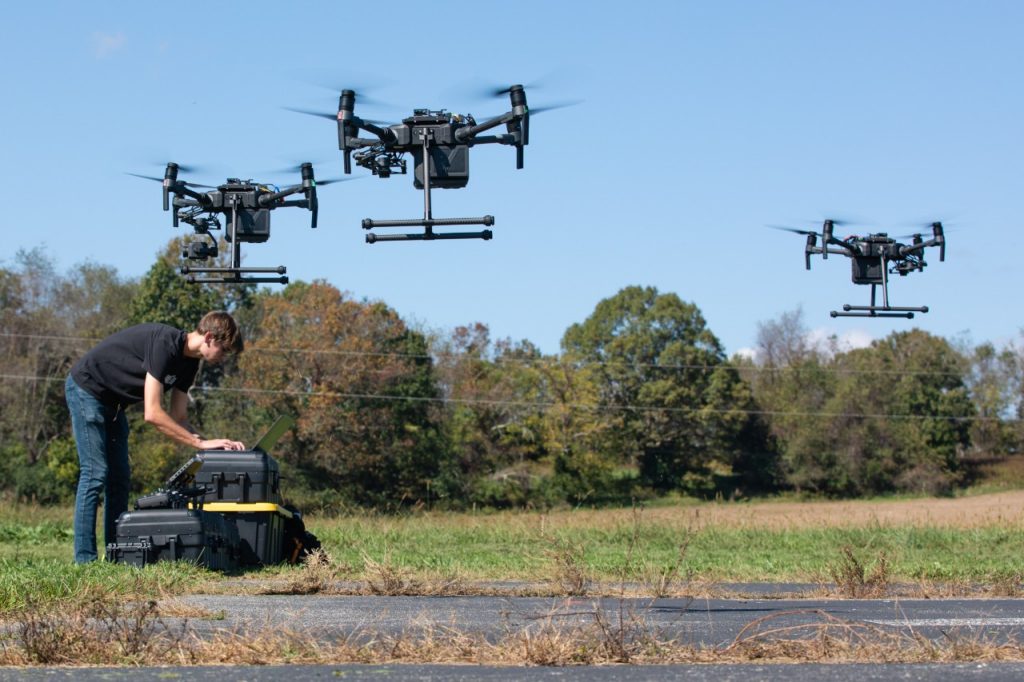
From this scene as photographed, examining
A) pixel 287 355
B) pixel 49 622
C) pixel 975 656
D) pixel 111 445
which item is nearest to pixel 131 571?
pixel 111 445

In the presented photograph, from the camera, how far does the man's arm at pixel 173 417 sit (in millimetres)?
8477

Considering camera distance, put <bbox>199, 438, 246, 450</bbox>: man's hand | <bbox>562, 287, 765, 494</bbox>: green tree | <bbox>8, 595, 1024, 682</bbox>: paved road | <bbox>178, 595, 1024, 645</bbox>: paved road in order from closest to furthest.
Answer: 1. <bbox>8, 595, 1024, 682</bbox>: paved road
2. <bbox>178, 595, 1024, 645</bbox>: paved road
3. <bbox>199, 438, 246, 450</bbox>: man's hand
4. <bbox>562, 287, 765, 494</bbox>: green tree

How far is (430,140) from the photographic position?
11.4 metres

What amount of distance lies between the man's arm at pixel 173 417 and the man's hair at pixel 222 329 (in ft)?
1.67

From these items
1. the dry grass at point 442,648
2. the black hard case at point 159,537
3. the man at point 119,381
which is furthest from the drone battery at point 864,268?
the dry grass at point 442,648

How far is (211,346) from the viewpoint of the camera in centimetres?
859

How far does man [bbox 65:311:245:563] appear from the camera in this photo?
860cm

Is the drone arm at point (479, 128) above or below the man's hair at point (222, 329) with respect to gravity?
above

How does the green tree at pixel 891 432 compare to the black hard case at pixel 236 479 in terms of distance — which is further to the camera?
the green tree at pixel 891 432

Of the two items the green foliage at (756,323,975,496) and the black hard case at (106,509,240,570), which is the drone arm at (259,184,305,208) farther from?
the green foliage at (756,323,975,496)

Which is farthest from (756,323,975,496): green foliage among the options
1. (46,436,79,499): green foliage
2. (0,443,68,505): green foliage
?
(0,443,68,505): green foliage

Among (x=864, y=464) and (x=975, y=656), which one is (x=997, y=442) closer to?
(x=864, y=464)

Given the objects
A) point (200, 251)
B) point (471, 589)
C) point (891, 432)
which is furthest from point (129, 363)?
point (891, 432)

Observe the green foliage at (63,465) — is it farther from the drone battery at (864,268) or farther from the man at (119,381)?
the man at (119,381)
